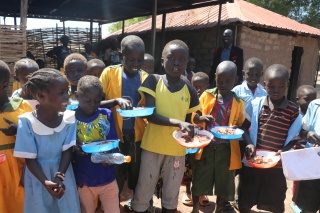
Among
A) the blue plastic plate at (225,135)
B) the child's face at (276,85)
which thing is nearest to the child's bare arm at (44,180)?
the blue plastic plate at (225,135)

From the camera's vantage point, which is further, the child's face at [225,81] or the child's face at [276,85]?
the child's face at [225,81]

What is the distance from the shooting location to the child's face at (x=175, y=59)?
2276mm

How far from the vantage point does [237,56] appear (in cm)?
514

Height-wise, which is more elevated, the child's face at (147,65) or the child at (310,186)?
the child's face at (147,65)

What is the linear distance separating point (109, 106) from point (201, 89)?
2023 mm

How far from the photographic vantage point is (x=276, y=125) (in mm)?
2459

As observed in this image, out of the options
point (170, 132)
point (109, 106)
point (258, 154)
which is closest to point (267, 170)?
point (258, 154)

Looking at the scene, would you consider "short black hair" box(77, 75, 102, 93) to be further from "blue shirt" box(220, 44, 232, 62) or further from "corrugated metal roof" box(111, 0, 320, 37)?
"corrugated metal roof" box(111, 0, 320, 37)

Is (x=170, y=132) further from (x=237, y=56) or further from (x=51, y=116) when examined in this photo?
(x=237, y=56)

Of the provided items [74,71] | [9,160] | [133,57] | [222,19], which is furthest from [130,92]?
[222,19]

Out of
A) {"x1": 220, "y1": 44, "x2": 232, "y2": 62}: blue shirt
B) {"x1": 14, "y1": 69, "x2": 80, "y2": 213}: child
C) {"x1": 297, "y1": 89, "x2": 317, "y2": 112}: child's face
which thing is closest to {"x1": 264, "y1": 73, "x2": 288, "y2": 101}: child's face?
{"x1": 297, "y1": 89, "x2": 317, "y2": 112}: child's face

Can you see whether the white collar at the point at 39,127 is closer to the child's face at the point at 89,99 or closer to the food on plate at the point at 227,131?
the child's face at the point at 89,99

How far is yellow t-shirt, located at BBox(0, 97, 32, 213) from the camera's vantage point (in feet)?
6.32

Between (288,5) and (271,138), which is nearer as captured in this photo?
(271,138)
